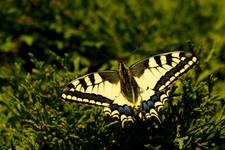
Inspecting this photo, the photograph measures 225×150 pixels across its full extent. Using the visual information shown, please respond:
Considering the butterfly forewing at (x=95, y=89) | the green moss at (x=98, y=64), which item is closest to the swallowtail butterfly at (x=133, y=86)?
the butterfly forewing at (x=95, y=89)

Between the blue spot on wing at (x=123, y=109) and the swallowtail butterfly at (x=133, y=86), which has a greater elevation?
the swallowtail butterfly at (x=133, y=86)

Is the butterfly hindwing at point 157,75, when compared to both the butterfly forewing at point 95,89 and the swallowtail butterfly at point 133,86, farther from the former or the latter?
the butterfly forewing at point 95,89

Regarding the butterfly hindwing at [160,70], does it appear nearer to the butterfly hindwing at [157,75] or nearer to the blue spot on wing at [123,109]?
the butterfly hindwing at [157,75]

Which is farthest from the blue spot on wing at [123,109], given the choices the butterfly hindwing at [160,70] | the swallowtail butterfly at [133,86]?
the butterfly hindwing at [160,70]

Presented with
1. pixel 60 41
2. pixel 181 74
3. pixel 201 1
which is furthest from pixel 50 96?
pixel 201 1

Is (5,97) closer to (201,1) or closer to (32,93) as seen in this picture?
(32,93)

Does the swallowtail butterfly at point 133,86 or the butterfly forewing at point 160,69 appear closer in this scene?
the swallowtail butterfly at point 133,86

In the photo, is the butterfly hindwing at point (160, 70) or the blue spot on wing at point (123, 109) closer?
the blue spot on wing at point (123, 109)

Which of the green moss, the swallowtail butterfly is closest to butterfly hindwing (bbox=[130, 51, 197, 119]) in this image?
the swallowtail butterfly

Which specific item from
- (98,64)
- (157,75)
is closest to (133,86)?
(157,75)
